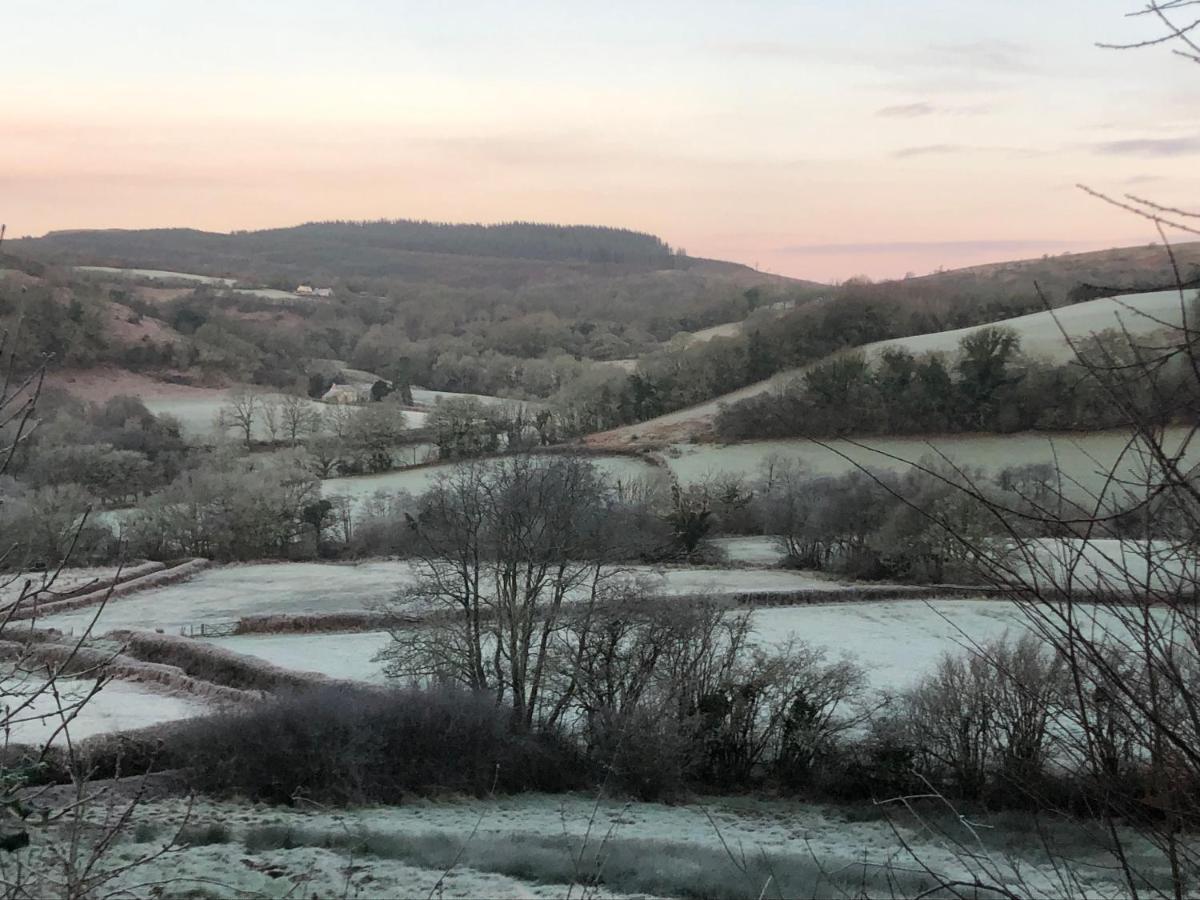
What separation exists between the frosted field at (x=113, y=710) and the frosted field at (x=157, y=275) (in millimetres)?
100506

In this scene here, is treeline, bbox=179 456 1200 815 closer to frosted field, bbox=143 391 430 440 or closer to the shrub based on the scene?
the shrub

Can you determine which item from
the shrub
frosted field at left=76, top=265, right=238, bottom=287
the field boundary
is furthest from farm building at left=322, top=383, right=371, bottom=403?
the shrub

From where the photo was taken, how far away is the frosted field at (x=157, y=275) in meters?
109

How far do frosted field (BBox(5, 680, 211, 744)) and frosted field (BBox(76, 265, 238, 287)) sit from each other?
100506 millimetres

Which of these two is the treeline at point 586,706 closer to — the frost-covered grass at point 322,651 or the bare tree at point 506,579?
the bare tree at point 506,579

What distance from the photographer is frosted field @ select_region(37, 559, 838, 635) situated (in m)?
24.0

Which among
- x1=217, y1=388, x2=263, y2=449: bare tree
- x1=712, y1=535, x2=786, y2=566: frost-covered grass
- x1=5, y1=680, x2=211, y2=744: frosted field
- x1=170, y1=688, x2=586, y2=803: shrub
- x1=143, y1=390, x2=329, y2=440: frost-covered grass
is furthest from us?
x1=143, y1=390, x2=329, y2=440: frost-covered grass

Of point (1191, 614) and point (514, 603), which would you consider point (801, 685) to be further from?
point (1191, 614)

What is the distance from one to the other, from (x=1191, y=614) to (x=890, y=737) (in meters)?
14.1

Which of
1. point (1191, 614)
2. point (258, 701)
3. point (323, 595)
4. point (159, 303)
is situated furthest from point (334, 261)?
point (1191, 614)

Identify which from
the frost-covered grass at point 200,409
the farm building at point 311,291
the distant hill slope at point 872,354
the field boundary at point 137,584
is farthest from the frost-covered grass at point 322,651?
the farm building at point 311,291

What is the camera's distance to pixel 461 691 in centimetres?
1630

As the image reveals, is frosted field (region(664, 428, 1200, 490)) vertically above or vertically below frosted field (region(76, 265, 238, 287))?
below

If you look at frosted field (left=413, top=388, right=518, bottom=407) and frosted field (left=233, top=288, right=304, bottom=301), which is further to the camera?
frosted field (left=233, top=288, right=304, bottom=301)
